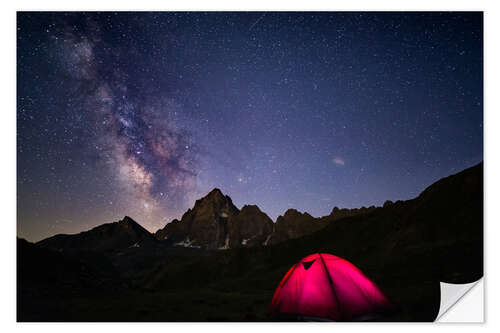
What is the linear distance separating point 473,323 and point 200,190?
14.4m

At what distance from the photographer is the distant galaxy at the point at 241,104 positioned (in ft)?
43.1

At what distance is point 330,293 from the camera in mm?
9750

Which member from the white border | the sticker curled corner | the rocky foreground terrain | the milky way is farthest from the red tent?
the milky way

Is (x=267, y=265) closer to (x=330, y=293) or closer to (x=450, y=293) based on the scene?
(x=450, y=293)

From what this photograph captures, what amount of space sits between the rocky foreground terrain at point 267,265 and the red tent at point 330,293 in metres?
0.95

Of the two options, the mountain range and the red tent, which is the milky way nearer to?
the mountain range

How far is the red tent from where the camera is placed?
9.76 m

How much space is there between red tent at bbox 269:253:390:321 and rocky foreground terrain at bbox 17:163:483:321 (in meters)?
0.95

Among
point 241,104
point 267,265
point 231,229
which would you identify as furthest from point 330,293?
point 231,229

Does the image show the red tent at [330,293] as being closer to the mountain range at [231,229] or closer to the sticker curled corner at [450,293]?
the sticker curled corner at [450,293]
